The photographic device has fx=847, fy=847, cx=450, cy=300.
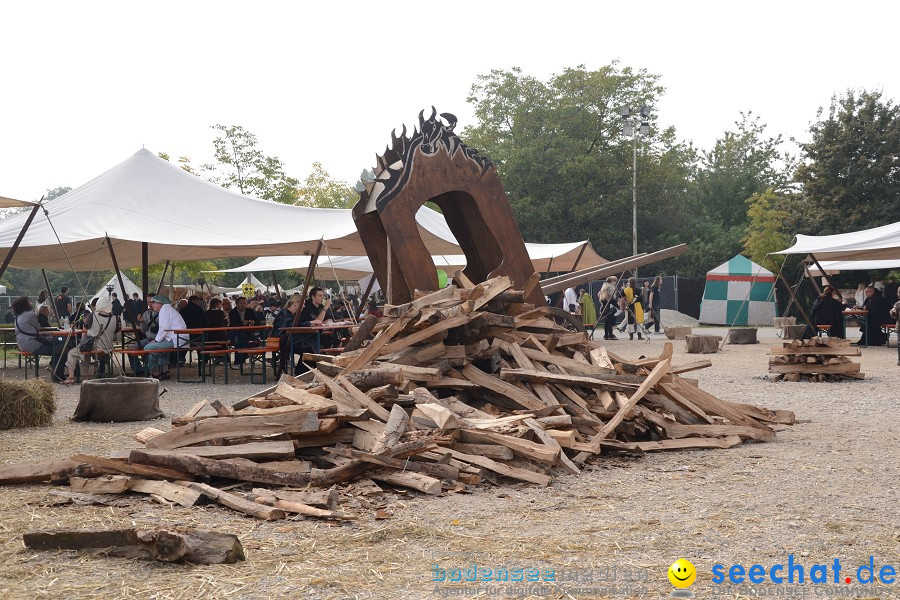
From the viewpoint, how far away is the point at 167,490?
17.5ft

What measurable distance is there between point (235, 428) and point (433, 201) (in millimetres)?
4689

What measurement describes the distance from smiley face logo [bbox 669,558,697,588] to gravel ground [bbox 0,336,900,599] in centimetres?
5

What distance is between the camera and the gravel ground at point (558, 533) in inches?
145

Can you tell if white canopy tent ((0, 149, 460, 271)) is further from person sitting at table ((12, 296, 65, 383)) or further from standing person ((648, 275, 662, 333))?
standing person ((648, 275, 662, 333))

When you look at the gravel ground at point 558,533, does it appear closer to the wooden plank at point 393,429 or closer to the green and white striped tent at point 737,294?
the wooden plank at point 393,429

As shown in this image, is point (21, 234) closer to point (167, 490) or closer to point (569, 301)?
point (167, 490)

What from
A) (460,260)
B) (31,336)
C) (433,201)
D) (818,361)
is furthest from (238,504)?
(460,260)

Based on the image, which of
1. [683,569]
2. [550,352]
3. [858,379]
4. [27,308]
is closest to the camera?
[683,569]

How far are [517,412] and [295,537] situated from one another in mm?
2903

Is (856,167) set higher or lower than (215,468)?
higher

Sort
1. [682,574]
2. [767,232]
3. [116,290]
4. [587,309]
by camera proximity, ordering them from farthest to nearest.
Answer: [767,232], [116,290], [587,309], [682,574]

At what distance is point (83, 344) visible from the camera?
1332cm

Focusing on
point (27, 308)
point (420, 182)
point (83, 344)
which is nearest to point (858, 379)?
point (420, 182)

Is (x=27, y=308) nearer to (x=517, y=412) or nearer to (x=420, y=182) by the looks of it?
(x=420, y=182)
